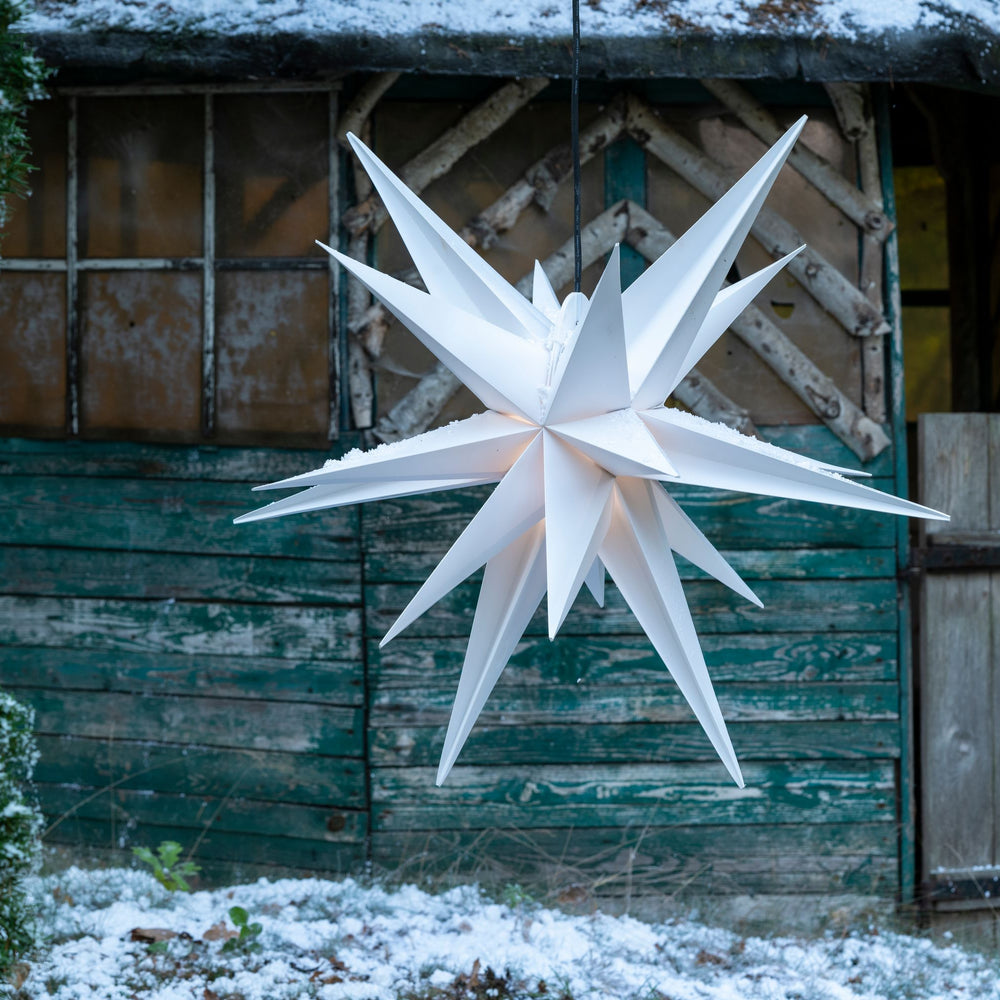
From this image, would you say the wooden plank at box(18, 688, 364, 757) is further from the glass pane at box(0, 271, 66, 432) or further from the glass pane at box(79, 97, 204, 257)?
the glass pane at box(79, 97, 204, 257)

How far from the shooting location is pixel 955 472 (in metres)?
3.98

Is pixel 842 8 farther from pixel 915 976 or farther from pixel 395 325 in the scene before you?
pixel 915 976

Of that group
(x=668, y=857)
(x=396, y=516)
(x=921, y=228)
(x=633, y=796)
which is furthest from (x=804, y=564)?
(x=921, y=228)

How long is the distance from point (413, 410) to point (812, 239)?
1623 millimetres

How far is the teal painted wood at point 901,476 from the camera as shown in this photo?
3.84 meters

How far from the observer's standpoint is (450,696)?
382 centimetres

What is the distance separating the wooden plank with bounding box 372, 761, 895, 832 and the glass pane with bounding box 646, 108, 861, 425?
1353 millimetres

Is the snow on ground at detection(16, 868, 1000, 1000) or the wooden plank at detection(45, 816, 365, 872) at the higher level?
the wooden plank at detection(45, 816, 365, 872)

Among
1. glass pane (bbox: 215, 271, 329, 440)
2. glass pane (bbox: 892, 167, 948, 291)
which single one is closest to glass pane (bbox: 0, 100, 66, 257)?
glass pane (bbox: 215, 271, 329, 440)

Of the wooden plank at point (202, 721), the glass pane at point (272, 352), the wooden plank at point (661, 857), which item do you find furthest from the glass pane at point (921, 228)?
the wooden plank at point (202, 721)

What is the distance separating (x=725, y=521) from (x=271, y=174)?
6.92 feet

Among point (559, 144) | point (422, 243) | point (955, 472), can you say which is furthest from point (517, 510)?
point (955, 472)

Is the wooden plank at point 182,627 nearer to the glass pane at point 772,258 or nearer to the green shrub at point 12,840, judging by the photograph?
the green shrub at point 12,840

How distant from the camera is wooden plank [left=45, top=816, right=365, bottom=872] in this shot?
12.7ft
